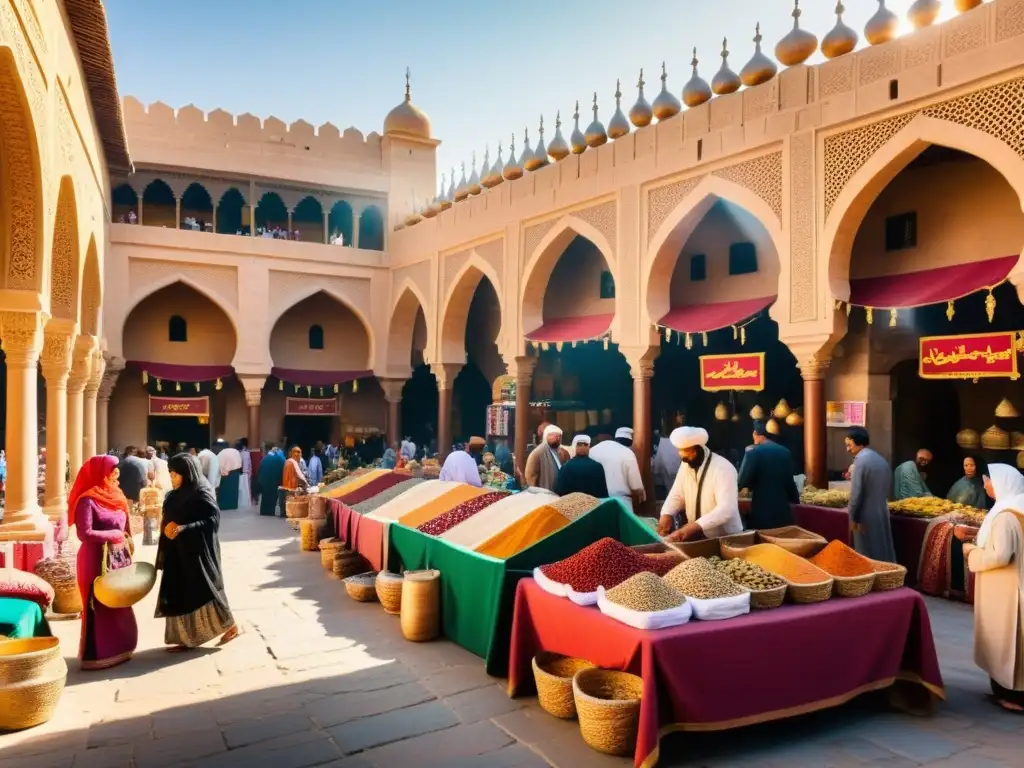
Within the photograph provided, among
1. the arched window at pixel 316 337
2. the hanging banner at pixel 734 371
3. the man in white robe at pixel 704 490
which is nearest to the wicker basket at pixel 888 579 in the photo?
the man in white robe at pixel 704 490

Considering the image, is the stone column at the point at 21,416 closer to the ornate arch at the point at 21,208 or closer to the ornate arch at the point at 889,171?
the ornate arch at the point at 21,208

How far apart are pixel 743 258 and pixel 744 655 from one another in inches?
355

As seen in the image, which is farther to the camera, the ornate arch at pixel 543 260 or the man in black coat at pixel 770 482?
the ornate arch at pixel 543 260

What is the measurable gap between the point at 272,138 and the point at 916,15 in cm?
1401

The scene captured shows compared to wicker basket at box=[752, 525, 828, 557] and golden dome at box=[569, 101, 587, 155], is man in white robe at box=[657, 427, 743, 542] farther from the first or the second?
golden dome at box=[569, 101, 587, 155]

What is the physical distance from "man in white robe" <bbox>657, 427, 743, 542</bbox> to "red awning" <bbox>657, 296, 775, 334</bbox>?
5.47 meters

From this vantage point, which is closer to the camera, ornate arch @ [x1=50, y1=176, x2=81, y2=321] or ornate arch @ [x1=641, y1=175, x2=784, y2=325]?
ornate arch @ [x1=50, y1=176, x2=81, y2=321]

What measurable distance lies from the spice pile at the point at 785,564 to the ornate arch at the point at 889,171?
4667mm

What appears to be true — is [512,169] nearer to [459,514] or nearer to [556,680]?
[459,514]

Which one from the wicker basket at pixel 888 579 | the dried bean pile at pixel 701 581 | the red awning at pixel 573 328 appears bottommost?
the wicker basket at pixel 888 579

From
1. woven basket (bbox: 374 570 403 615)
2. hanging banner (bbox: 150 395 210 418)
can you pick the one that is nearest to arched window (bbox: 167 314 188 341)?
hanging banner (bbox: 150 395 210 418)

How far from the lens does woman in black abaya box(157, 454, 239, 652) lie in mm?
5000

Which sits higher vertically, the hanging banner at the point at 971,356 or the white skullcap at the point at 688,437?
the hanging banner at the point at 971,356

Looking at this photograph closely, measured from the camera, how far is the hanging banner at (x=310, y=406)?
749 inches
